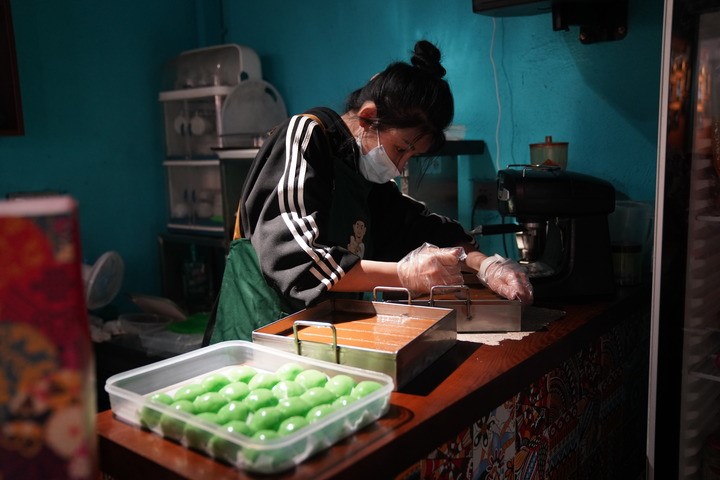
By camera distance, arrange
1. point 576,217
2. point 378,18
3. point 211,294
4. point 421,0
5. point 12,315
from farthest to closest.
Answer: point 211,294 → point 378,18 → point 421,0 → point 576,217 → point 12,315

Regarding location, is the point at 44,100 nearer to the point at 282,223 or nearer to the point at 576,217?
the point at 282,223

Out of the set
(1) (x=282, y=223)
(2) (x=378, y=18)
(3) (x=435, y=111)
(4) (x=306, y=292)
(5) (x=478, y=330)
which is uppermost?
(2) (x=378, y=18)

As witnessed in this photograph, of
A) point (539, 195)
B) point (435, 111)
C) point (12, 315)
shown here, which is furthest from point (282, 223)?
point (12, 315)

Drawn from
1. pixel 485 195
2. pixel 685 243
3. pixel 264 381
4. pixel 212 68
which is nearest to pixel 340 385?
pixel 264 381

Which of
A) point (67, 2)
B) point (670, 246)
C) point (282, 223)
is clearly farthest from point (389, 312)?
point (67, 2)

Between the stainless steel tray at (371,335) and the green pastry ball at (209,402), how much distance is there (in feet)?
0.79

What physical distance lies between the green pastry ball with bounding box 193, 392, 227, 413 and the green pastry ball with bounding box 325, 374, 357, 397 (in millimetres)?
176

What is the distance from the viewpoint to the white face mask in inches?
69.9

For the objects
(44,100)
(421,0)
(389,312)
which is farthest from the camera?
(44,100)

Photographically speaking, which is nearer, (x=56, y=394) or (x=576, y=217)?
(x=56, y=394)

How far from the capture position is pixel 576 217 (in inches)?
71.9

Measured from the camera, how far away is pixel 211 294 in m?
3.37

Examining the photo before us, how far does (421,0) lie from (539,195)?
122cm

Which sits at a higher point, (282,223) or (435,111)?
(435,111)
